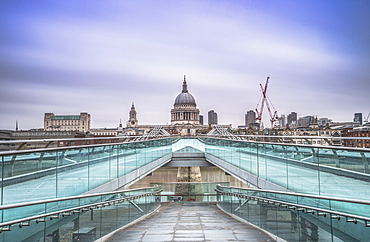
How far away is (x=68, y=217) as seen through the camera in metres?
6.37

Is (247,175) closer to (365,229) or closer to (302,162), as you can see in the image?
(302,162)

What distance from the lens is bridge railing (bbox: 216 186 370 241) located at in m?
5.13

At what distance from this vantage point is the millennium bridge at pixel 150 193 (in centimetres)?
526

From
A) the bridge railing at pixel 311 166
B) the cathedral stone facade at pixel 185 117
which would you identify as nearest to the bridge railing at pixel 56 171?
the bridge railing at pixel 311 166

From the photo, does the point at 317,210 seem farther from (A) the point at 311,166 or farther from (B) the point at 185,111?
(B) the point at 185,111

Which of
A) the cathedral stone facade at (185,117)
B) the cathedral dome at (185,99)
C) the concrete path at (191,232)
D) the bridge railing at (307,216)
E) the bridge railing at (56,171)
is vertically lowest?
the concrete path at (191,232)

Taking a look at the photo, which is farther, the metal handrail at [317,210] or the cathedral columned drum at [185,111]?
the cathedral columned drum at [185,111]

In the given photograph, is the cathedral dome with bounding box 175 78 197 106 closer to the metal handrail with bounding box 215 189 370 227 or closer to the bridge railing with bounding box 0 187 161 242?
the bridge railing with bounding box 0 187 161 242

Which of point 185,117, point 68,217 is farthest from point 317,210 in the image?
point 185,117

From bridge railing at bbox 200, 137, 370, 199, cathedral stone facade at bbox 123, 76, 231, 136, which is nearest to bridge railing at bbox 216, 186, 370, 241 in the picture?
bridge railing at bbox 200, 137, 370, 199

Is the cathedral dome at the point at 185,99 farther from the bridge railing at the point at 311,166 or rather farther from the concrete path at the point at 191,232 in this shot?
the concrete path at the point at 191,232

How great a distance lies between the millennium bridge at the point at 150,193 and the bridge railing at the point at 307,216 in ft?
0.05

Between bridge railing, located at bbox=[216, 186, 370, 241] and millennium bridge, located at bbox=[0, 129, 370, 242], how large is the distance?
0.05 ft

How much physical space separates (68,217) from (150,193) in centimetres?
669
